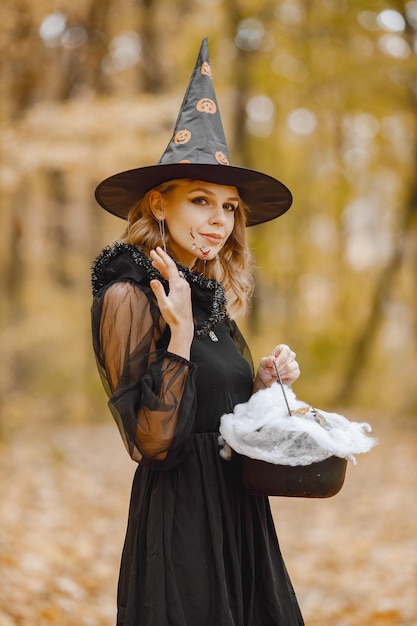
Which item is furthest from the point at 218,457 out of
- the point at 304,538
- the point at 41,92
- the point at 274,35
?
the point at 274,35

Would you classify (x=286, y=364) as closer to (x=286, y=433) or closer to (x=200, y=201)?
(x=286, y=433)

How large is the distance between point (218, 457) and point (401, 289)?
430 inches

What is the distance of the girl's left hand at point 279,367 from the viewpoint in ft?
7.66

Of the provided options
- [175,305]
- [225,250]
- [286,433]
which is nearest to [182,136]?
[225,250]

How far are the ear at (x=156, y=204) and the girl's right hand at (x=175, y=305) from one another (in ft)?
0.91

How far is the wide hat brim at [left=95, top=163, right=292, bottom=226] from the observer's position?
87.4 inches

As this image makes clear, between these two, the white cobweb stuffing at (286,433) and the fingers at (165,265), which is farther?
the fingers at (165,265)

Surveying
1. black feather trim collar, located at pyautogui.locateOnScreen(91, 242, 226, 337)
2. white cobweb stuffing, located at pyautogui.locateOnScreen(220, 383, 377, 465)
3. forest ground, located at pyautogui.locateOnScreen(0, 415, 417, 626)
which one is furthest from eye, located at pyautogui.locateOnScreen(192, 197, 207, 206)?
forest ground, located at pyautogui.locateOnScreen(0, 415, 417, 626)

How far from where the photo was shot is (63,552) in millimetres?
5180

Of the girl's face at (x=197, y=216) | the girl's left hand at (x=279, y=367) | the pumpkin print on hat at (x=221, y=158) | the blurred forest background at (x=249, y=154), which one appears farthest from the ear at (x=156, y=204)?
the blurred forest background at (x=249, y=154)

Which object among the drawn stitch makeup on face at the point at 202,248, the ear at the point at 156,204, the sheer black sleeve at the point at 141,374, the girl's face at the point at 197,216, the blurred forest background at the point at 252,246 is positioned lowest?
the sheer black sleeve at the point at 141,374

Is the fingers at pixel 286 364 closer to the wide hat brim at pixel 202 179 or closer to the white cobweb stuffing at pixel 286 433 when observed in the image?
the white cobweb stuffing at pixel 286 433

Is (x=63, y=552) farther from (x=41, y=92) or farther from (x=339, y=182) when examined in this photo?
(x=339, y=182)

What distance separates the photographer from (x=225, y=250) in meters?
2.61
